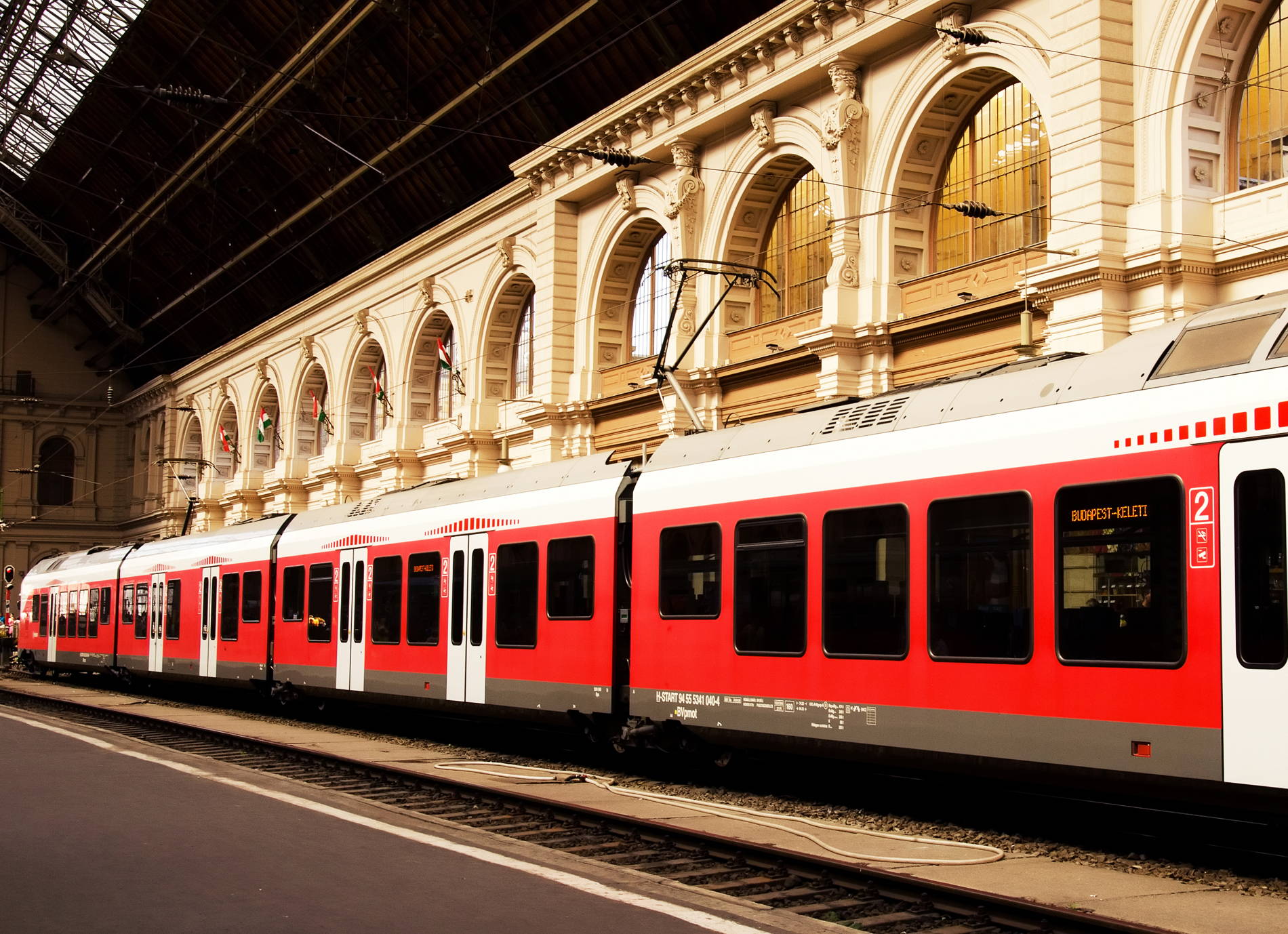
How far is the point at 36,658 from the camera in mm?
43406

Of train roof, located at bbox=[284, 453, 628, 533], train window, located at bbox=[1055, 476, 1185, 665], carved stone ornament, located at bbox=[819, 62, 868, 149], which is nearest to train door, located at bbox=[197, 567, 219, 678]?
train roof, located at bbox=[284, 453, 628, 533]

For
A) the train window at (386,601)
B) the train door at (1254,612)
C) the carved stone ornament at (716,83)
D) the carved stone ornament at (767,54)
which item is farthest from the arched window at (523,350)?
the train door at (1254,612)

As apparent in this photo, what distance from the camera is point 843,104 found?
90.4 feet

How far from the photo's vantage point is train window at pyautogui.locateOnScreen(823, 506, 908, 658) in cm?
1243

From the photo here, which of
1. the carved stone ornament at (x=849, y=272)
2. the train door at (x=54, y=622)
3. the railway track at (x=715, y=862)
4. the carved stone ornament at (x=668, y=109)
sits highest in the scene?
the carved stone ornament at (x=668, y=109)

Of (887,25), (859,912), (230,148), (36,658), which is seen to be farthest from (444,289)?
(859,912)

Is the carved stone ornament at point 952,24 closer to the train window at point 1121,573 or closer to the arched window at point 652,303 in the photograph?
the arched window at point 652,303

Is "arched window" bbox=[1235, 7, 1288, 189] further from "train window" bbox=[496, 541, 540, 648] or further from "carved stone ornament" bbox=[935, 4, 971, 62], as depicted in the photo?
"train window" bbox=[496, 541, 540, 648]

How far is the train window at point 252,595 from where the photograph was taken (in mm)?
26969

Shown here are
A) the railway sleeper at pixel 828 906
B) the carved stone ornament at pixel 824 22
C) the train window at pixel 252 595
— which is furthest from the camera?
the carved stone ornament at pixel 824 22

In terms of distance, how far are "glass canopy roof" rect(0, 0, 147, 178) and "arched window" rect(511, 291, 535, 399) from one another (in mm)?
15817

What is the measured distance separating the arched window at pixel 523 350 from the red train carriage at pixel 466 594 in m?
16.4

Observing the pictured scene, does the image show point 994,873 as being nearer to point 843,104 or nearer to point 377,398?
point 843,104

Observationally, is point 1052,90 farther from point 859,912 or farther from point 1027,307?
point 859,912
